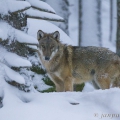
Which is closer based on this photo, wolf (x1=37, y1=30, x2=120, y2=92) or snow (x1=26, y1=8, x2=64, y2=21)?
snow (x1=26, y1=8, x2=64, y2=21)

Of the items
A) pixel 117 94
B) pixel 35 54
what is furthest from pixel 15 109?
pixel 35 54

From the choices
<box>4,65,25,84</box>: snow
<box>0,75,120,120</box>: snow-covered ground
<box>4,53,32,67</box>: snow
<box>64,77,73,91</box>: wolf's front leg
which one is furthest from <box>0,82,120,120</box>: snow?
<box>64,77,73,91</box>: wolf's front leg

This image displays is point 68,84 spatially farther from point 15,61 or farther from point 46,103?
point 46,103

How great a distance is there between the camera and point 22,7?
685 centimetres

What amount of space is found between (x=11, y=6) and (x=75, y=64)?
2.61 m

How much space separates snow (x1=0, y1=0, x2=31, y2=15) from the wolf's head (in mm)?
1851

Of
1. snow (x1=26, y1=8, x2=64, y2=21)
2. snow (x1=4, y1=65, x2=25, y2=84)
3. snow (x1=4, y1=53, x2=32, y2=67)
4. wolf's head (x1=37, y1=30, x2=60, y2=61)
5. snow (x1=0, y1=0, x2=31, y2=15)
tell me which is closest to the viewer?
snow (x1=4, y1=65, x2=25, y2=84)

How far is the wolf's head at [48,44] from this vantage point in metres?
8.62

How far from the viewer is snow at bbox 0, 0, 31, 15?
6871 millimetres

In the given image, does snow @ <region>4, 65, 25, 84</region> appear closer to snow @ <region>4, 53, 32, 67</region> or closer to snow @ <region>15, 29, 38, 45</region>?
snow @ <region>4, 53, 32, 67</region>

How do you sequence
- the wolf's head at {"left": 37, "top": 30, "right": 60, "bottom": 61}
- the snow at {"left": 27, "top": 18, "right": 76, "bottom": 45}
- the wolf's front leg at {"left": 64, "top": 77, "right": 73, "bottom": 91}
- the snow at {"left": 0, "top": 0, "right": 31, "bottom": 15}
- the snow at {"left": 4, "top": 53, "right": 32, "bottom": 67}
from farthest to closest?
the snow at {"left": 27, "top": 18, "right": 76, "bottom": 45}, the wolf's front leg at {"left": 64, "top": 77, "right": 73, "bottom": 91}, the wolf's head at {"left": 37, "top": 30, "right": 60, "bottom": 61}, the snow at {"left": 0, "top": 0, "right": 31, "bottom": 15}, the snow at {"left": 4, "top": 53, "right": 32, "bottom": 67}

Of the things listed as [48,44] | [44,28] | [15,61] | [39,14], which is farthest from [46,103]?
[44,28]

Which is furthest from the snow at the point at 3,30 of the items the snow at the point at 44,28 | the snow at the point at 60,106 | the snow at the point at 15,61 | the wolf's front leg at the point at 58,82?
the snow at the point at 44,28

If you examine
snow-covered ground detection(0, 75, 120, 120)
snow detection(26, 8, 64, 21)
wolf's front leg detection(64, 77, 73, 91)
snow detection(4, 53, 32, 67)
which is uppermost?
snow detection(26, 8, 64, 21)
